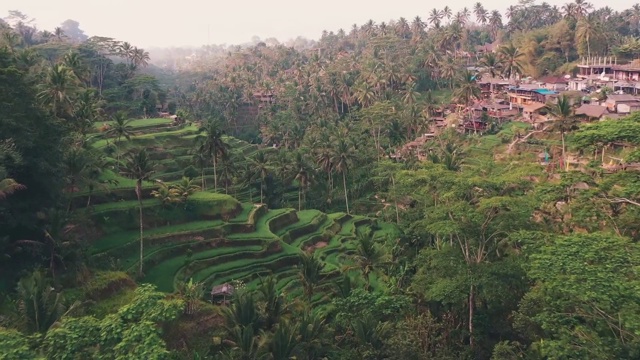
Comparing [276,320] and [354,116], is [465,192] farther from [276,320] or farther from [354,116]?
[354,116]

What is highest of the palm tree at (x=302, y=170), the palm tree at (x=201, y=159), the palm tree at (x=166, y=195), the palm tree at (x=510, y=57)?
the palm tree at (x=510, y=57)

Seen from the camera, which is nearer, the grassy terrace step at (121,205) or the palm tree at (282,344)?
the palm tree at (282,344)

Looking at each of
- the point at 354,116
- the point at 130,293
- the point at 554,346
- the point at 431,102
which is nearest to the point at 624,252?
the point at 554,346

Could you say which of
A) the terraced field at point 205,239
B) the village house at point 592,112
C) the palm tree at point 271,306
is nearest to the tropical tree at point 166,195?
the terraced field at point 205,239

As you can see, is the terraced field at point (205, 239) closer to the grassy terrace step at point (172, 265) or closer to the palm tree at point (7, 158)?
the grassy terrace step at point (172, 265)

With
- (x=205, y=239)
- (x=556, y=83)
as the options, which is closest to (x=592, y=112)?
(x=556, y=83)

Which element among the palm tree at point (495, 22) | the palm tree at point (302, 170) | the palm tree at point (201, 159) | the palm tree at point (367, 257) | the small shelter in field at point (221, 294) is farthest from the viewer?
the palm tree at point (495, 22)
